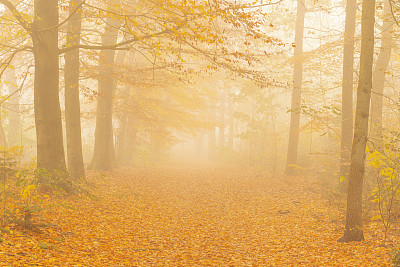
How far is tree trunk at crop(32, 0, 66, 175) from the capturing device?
8.83m

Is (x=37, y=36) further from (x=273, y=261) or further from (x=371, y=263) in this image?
(x=371, y=263)

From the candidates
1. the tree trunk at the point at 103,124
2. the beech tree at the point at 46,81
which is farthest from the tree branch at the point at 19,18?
the tree trunk at the point at 103,124

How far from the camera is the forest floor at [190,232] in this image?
18.4 ft

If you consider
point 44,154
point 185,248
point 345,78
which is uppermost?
point 345,78

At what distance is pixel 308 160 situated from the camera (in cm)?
1786

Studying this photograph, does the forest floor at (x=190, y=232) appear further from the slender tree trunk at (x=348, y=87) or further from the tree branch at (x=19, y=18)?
the tree branch at (x=19, y=18)

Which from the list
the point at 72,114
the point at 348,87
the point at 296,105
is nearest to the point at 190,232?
the point at 72,114

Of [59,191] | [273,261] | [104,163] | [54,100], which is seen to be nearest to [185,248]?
[273,261]

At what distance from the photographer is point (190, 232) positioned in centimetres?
805

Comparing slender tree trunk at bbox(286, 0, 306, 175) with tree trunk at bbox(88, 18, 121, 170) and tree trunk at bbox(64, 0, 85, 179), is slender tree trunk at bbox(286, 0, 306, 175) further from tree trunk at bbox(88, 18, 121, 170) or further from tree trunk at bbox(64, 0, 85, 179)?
tree trunk at bbox(64, 0, 85, 179)

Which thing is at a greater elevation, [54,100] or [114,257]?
[54,100]

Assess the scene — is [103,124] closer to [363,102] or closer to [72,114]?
[72,114]

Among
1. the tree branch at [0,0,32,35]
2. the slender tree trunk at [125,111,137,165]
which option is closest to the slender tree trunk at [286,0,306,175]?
the slender tree trunk at [125,111,137,165]

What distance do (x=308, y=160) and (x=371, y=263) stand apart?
1273 cm
